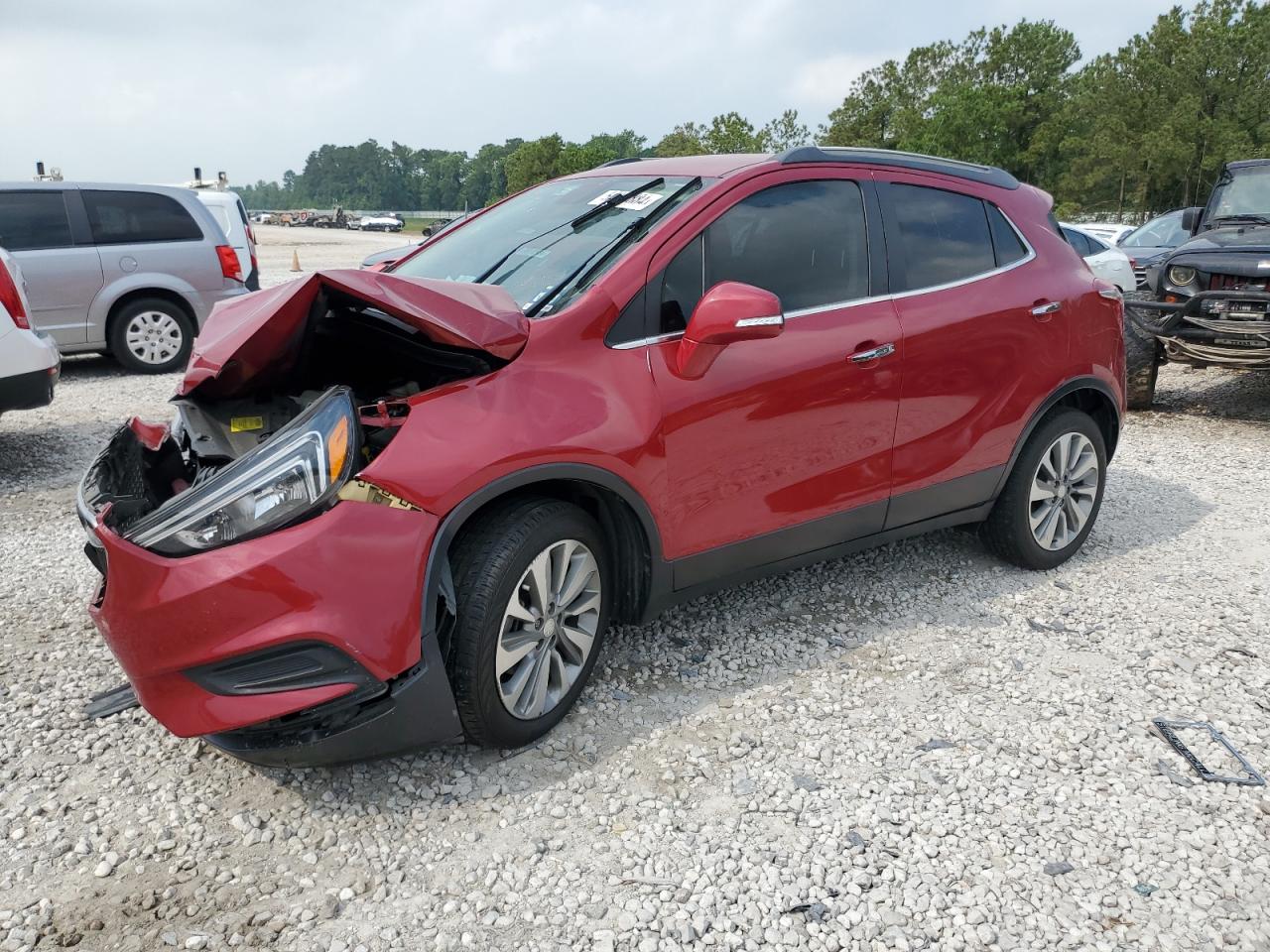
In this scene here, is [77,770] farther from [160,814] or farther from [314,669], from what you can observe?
[314,669]

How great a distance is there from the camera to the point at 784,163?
350 cm

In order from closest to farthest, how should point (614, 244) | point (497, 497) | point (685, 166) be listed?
point (497, 497)
point (614, 244)
point (685, 166)

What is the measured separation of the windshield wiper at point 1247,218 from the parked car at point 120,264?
9.52 meters

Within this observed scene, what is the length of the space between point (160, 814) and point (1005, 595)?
134 inches

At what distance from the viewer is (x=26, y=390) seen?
583 centimetres

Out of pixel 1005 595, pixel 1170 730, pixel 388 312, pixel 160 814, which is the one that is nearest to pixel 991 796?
pixel 1170 730

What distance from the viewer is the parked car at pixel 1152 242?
1194 centimetres

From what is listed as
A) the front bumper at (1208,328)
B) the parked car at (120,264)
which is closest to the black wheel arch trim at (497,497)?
the front bumper at (1208,328)

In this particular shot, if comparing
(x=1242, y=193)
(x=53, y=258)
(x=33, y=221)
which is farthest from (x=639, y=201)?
(x=1242, y=193)

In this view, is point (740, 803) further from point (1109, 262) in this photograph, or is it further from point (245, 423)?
point (1109, 262)

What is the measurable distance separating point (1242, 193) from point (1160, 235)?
3877 mm

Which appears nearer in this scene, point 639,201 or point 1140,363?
point 639,201

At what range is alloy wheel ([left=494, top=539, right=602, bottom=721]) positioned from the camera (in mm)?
2863

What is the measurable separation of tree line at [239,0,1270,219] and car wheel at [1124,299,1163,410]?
82.7 feet
